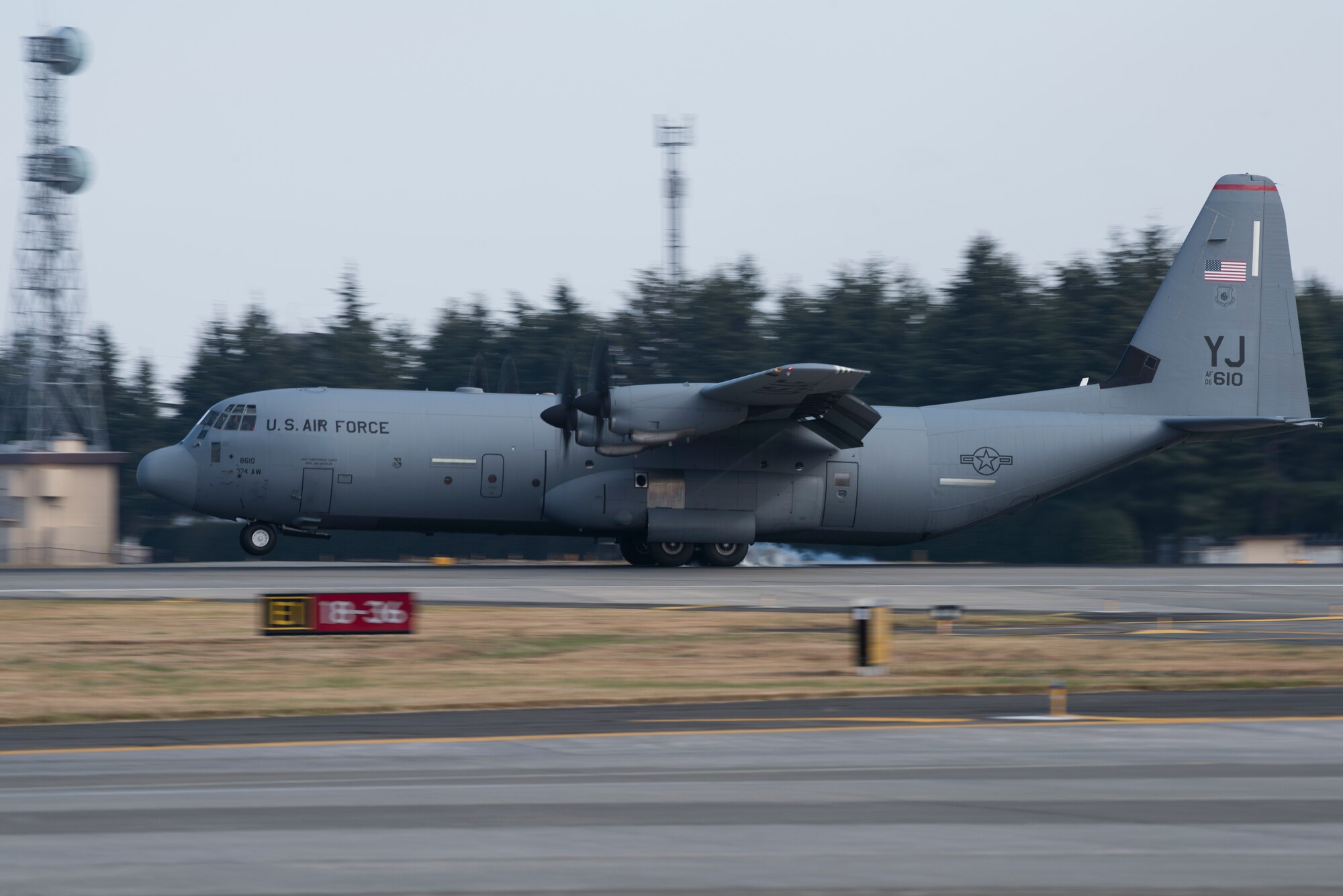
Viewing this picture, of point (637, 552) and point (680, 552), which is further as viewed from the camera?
point (637, 552)

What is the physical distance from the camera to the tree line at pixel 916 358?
141 ft

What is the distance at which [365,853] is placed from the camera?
7.16 metres

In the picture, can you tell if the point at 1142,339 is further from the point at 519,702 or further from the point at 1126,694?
the point at 519,702

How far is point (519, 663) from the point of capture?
1628cm

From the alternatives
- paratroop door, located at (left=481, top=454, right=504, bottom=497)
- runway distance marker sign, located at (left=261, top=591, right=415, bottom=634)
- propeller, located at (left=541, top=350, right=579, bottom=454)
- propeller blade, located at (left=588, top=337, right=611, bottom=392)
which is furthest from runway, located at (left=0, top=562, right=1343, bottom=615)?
runway distance marker sign, located at (left=261, top=591, right=415, bottom=634)

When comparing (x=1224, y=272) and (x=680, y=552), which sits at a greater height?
(x=1224, y=272)

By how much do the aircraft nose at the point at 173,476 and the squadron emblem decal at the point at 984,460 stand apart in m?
16.1

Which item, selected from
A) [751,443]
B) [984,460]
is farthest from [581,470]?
[984,460]

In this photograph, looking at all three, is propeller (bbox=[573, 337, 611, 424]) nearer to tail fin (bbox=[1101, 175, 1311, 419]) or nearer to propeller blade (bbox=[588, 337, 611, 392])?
propeller blade (bbox=[588, 337, 611, 392])

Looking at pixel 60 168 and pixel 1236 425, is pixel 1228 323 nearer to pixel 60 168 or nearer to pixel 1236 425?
pixel 1236 425

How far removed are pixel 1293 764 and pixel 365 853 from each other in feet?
20.9

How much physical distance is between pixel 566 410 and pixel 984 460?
30.4 feet

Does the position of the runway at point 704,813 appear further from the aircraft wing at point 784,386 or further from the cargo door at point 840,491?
the cargo door at point 840,491

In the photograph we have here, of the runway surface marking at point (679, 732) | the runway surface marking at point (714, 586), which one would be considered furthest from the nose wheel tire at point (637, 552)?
the runway surface marking at point (679, 732)
